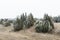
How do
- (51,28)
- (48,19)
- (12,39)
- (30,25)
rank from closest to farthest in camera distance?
(12,39) < (51,28) < (48,19) < (30,25)

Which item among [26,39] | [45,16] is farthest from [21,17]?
[26,39]

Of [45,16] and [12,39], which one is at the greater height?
[45,16]

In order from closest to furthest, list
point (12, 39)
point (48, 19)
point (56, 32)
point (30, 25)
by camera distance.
Result: point (12, 39)
point (56, 32)
point (48, 19)
point (30, 25)

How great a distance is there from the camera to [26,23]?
26.5 metres

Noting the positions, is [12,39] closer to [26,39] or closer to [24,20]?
[26,39]

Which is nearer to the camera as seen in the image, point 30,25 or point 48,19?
point 48,19

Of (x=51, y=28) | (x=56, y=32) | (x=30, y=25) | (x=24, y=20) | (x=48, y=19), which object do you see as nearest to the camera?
(x=56, y=32)

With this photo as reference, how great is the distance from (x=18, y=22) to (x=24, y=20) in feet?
4.63

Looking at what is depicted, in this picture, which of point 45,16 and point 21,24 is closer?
point 45,16

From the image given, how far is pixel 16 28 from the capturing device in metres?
26.5

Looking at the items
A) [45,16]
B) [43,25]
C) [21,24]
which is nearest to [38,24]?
[43,25]

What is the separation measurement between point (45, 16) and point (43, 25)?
237cm

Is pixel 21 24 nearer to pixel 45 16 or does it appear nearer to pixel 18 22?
pixel 18 22

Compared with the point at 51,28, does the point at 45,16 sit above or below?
above
